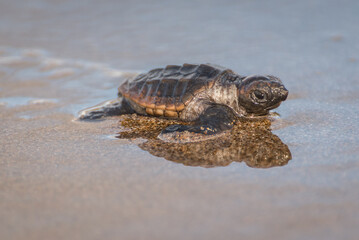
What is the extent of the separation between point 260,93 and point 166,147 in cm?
129

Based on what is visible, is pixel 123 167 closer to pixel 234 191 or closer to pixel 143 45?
pixel 234 191

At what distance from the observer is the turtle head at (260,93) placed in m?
4.21

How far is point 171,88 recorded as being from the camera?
4.48m


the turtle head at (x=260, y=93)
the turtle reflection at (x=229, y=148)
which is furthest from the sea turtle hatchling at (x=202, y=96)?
the turtle reflection at (x=229, y=148)

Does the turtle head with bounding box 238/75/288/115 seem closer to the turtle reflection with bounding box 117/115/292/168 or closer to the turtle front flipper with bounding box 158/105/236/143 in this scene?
the turtle reflection with bounding box 117/115/292/168

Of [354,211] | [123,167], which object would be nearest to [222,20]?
[123,167]

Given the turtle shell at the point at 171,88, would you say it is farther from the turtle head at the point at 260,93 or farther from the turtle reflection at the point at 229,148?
the turtle head at the point at 260,93

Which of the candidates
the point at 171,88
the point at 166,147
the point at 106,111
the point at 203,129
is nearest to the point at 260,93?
the point at 203,129

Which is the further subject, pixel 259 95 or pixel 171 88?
pixel 171 88

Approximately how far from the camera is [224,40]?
24.1 ft

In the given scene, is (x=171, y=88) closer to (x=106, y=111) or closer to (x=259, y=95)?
(x=106, y=111)

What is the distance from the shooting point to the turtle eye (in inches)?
167

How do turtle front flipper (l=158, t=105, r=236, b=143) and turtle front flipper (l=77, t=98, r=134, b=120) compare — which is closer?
turtle front flipper (l=158, t=105, r=236, b=143)

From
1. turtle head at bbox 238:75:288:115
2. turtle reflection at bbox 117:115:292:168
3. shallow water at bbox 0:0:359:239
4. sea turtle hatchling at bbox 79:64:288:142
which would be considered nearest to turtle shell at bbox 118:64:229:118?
sea turtle hatchling at bbox 79:64:288:142
